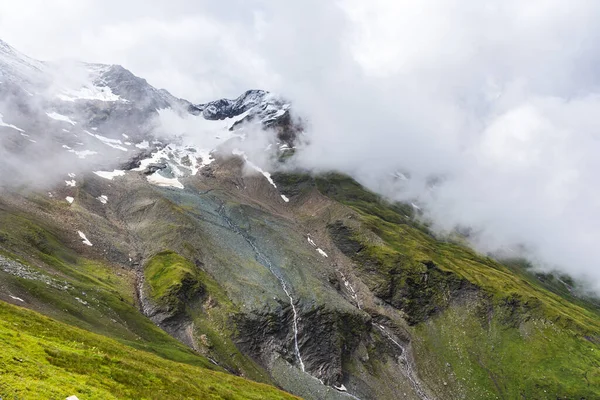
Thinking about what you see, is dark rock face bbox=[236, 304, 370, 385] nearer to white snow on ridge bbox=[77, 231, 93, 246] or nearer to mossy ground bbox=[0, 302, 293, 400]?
white snow on ridge bbox=[77, 231, 93, 246]

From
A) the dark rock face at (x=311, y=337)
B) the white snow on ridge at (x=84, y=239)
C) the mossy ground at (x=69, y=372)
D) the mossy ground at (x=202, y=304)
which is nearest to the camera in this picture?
the mossy ground at (x=69, y=372)

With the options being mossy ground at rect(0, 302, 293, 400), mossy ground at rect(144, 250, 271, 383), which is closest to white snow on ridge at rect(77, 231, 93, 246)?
mossy ground at rect(144, 250, 271, 383)

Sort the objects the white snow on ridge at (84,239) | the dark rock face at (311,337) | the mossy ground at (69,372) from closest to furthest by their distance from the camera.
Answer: the mossy ground at (69,372)
the dark rock face at (311,337)
the white snow on ridge at (84,239)

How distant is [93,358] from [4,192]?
155 m

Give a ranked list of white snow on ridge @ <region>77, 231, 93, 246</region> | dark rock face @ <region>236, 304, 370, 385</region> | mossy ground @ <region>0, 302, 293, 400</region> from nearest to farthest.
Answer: mossy ground @ <region>0, 302, 293, 400</region> → dark rock face @ <region>236, 304, 370, 385</region> → white snow on ridge @ <region>77, 231, 93, 246</region>

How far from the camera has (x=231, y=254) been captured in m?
192

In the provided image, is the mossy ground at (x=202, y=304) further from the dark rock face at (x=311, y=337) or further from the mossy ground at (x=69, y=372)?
the mossy ground at (x=69, y=372)

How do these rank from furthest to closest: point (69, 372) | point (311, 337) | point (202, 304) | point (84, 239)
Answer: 1. point (311, 337)
2. point (84, 239)
3. point (202, 304)
4. point (69, 372)

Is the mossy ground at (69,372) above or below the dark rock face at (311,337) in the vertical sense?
below

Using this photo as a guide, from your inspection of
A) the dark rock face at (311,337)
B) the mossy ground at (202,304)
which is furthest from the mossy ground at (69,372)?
the dark rock face at (311,337)

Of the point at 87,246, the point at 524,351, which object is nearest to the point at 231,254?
the point at 87,246

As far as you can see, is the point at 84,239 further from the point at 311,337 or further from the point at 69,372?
the point at 69,372

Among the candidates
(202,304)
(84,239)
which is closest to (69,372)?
(202,304)

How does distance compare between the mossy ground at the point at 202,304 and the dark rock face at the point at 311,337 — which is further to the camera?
the dark rock face at the point at 311,337
